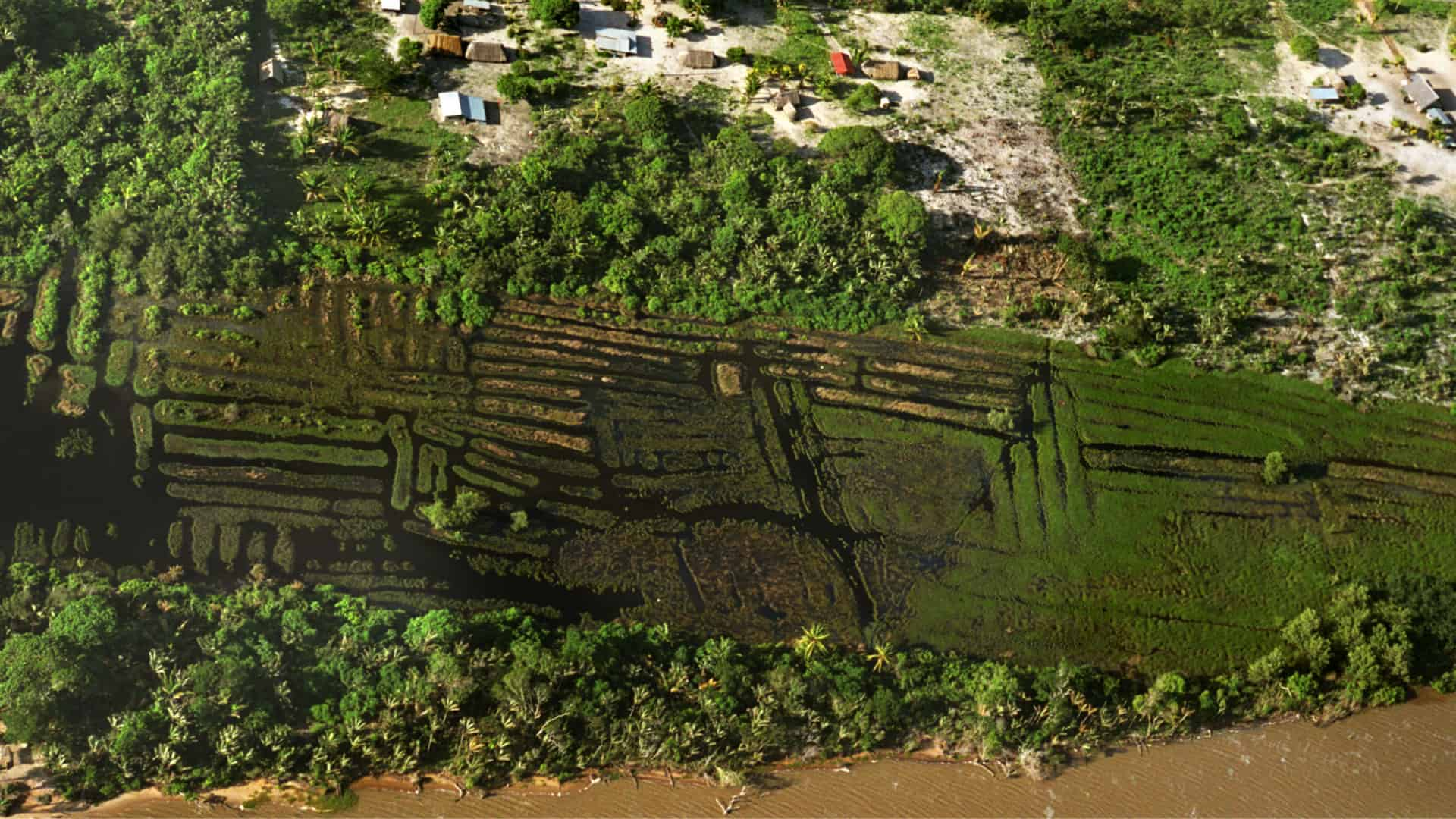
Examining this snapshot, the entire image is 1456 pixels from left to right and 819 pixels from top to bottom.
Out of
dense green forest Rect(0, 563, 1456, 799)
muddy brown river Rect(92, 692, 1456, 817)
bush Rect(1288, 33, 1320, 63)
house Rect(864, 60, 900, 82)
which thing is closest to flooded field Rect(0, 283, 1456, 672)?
dense green forest Rect(0, 563, 1456, 799)

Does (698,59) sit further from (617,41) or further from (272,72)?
(272,72)

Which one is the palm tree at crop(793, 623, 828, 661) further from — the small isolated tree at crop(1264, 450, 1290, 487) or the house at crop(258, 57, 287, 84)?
the house at crop(258, 57, 287, 84)

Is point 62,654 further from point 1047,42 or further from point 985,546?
point 1047,42

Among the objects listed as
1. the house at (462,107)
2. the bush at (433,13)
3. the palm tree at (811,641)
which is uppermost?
the bush at (433,13)

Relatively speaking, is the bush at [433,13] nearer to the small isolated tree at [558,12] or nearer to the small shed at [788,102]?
the small isolated tree at [558,12]

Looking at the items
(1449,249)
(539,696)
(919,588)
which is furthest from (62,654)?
(1449,249)

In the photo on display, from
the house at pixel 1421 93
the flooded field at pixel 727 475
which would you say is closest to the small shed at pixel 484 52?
the flooded field at pixel 727 475
